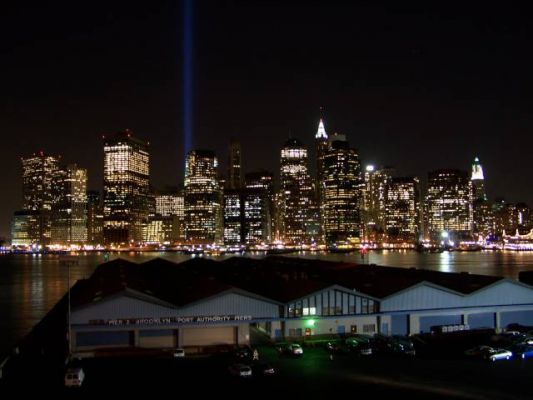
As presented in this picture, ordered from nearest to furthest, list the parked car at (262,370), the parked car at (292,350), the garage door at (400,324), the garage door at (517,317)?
1. the parked car at (262,370)
2. the parked car at (292,350)
3. the garage door at (400,324)
4. the garage door at (517,317)

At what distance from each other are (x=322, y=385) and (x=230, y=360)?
19.4ft

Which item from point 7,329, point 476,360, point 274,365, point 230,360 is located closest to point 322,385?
point 274,365

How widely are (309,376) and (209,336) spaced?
8370mm

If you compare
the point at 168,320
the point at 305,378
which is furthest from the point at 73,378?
the point at 305,378

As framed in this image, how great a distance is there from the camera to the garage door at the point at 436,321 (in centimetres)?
3841

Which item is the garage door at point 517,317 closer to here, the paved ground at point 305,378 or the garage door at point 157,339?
the paved ground at point 305,378

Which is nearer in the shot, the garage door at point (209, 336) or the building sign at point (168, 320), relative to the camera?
the building sign at point (168, 320)

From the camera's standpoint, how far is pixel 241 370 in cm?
2759

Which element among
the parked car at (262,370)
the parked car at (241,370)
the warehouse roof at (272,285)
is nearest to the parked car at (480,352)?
the warehouse roof at (272,285)

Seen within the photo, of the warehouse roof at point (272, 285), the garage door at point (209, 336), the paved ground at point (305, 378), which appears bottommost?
the paved ground at point (305, 378)

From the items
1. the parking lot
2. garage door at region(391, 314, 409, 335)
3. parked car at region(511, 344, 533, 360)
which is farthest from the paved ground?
garage door at region(391, 314, 409, 335)

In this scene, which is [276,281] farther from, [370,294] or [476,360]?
[476,360]

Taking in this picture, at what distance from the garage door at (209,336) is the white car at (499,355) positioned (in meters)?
12.5

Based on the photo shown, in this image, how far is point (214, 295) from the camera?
3509cm
